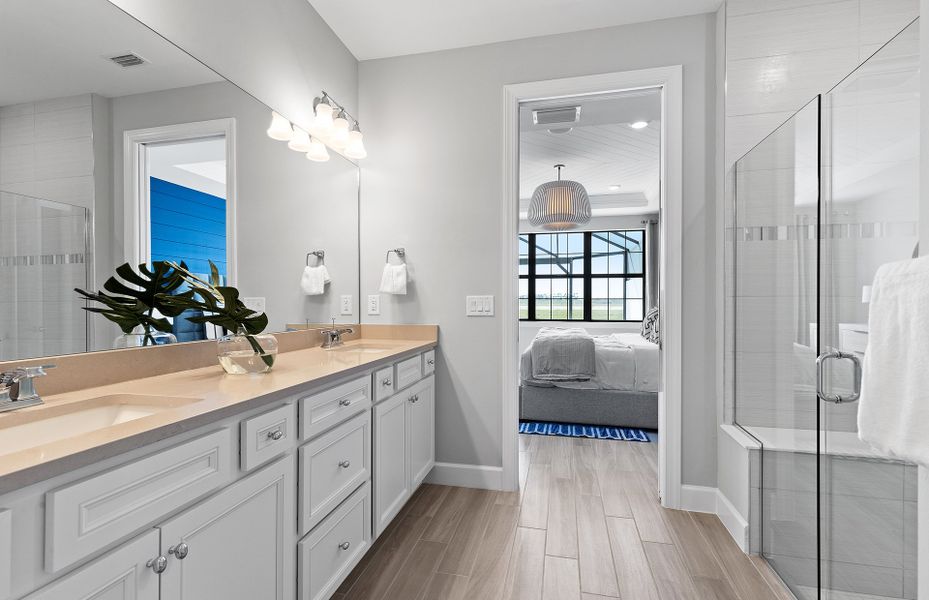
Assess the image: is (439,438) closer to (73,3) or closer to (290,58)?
(290,58)

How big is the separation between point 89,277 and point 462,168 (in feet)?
6.04

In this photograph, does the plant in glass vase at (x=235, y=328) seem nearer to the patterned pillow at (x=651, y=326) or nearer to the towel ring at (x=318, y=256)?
the towel ring at (x=318, y=256)

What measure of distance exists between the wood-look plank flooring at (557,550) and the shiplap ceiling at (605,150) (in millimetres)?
2224

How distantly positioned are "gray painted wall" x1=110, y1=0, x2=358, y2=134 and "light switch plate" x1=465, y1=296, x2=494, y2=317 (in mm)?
1306

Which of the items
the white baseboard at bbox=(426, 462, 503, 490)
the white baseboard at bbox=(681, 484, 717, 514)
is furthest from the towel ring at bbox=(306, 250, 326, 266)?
the white baseboard at bbox=(681, 484, 717, 514)

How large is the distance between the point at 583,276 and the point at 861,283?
571 cm

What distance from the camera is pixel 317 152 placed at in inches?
93.5

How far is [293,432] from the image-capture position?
50.9 inches

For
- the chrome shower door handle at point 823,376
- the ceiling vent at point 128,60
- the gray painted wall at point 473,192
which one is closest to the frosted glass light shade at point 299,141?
the gray painted wall at point 473,192

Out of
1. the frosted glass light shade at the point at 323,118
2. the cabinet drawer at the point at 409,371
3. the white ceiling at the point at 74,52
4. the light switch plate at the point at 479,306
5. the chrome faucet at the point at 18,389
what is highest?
the frosted glass light shade at the point at 323,118

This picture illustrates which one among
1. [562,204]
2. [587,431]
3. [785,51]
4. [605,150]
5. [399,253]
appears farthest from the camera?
[562,204]

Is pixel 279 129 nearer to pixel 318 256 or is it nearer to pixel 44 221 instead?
pixel 318 256

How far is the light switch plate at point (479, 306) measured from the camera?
2.56 metres

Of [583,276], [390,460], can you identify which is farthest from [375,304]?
[583,276]
